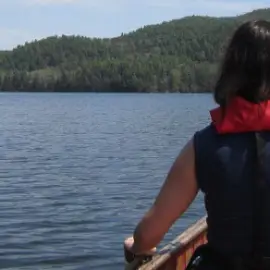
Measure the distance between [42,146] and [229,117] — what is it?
35157mm

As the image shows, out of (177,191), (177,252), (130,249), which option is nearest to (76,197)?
(177,252)

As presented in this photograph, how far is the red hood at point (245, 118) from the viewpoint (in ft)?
9.80

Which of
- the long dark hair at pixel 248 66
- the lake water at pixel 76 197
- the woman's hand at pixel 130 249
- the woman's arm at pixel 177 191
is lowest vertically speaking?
the lake water at pixel 76 197

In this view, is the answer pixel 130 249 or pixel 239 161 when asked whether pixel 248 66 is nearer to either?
pixel 239 161

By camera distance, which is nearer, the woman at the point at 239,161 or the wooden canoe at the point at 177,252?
the woman at the point at 239,161

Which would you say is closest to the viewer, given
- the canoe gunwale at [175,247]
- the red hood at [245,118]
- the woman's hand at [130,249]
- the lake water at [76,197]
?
the red hood at [245,118]

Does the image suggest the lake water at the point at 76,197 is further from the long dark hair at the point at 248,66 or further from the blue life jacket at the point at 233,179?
the long dark hair at the point at 248,66

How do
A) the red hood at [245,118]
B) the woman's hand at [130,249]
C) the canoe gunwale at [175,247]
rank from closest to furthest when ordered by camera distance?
the red hood at [245,118]
the woman's hand at [130,249]
the canoe gunwale at [175,247]

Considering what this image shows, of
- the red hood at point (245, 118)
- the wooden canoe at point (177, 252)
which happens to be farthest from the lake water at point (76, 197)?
the red hood at point (245, 118)

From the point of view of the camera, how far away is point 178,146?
3775 centimetres

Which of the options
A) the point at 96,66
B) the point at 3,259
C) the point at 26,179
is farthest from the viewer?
the point at 96,66

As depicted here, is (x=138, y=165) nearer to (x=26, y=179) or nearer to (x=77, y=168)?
(x=77, y=168)

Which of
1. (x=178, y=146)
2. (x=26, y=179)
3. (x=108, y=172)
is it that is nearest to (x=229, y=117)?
(x=26, y=179)

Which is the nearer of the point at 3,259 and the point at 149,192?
the point at 3,259
